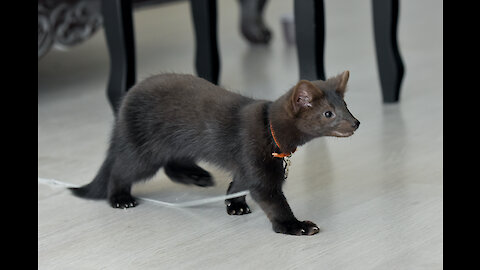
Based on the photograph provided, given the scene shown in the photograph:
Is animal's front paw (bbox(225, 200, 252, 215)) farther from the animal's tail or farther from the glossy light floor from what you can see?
the animal's tail

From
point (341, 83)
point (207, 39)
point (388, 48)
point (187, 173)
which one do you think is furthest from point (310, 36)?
point (341, 83)

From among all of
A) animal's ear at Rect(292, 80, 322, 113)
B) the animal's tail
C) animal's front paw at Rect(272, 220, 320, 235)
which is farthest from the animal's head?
the animal's tail

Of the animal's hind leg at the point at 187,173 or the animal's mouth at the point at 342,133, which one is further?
the animal's hind leg at the point at 187,173

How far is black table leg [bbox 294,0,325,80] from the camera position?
2.13 metres

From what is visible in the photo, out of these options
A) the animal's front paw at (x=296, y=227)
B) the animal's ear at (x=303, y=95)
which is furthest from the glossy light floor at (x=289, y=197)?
the animal's ear at (x=303, y=95)

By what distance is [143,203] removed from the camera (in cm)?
163

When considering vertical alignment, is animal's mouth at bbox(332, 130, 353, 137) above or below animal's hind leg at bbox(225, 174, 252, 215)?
above

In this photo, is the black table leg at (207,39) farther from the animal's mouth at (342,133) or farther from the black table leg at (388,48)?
the animal's mouth at (342,133)

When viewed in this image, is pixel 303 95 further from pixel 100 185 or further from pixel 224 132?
pixel 100 185

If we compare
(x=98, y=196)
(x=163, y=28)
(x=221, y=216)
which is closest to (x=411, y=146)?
(x=221, y=216)

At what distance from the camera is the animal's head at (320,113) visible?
4.49ft

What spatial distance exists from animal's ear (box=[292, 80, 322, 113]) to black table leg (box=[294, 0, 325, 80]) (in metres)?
0.78

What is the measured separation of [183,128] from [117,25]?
84 centimetres
